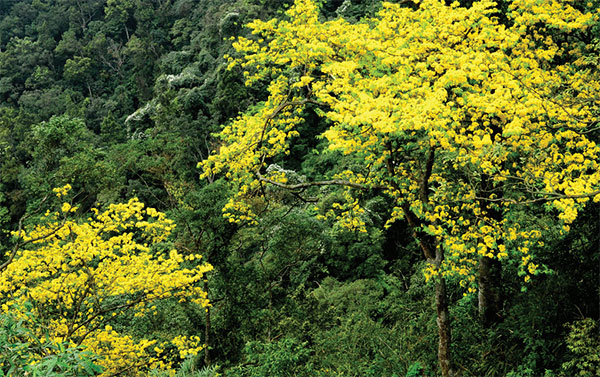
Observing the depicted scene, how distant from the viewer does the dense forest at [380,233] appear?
4852mm

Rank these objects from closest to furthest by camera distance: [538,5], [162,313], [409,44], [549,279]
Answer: [409,44] → [538,5] → [549,279] → [162,313]

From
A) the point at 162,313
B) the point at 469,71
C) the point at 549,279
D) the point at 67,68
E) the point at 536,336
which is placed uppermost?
the point at 469,71

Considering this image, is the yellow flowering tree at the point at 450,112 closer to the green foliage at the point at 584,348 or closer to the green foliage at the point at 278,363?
the green foliage at the point at 584,348

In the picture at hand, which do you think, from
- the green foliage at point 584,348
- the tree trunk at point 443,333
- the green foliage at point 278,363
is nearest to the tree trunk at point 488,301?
the green foliage at point 584,348

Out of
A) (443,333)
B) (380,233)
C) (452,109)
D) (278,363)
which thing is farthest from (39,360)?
(380,233)

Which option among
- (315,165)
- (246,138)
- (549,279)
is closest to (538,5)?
(549,279)

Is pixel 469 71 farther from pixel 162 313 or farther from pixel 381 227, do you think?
pixel 162 313

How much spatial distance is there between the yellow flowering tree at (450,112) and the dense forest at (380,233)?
4 cm

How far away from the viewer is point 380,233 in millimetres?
12188

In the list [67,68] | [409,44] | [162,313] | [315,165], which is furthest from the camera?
[67,68]

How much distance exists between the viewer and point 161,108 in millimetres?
32125

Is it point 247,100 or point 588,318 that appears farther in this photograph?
point 247,100

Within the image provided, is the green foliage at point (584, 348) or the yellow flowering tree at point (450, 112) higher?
the yellow flowering tree at point (450, 112)

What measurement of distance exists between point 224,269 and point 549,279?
22.0 feet
